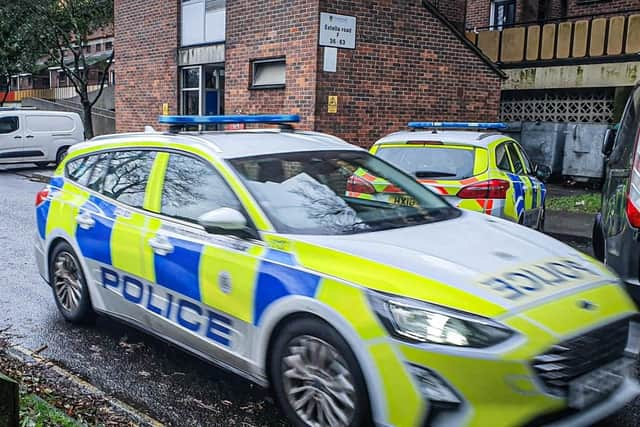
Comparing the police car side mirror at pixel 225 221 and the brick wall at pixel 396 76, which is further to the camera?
the brick wall at pixel 396 76

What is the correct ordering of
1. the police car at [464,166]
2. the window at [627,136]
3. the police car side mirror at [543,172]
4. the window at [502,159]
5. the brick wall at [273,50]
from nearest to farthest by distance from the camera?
the window at [627,136], the police car at [464,166], the window at [502,159], the police car side mirror at [543,172], the brick wall at [273,50]

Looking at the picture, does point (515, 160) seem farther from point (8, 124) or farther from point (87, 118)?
point (87, 118)

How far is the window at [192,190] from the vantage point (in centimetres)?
427

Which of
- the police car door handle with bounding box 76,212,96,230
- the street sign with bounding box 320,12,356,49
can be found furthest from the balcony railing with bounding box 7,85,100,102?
the police car door handle with bounding box 76,212,96,230

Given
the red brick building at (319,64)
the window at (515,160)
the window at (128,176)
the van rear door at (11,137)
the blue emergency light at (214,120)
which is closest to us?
the window at (128,176)

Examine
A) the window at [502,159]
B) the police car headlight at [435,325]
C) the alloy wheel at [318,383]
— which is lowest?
the alloy wheel at [318,383]

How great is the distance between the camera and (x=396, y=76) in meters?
13.9

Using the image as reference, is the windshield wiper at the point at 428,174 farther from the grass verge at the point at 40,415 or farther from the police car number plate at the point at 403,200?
the grass verge at the point at 40,415

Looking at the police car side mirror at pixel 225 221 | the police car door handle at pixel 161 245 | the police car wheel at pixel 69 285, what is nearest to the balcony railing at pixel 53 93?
the police car wheel at pixel 69 285

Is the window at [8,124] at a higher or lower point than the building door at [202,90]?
lower

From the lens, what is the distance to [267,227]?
12.9 ft

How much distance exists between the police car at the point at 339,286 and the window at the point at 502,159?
123 inches

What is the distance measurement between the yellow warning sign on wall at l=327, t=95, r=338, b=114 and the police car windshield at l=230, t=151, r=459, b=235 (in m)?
8.08

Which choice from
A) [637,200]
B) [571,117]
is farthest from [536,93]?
[637,200]
